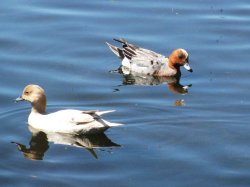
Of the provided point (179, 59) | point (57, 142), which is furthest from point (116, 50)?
point (57, 142)

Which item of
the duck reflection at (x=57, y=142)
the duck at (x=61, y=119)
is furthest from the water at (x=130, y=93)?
the duck at (x=61, y=119)

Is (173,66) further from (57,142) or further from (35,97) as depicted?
(57,142)

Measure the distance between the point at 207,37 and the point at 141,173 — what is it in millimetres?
6331

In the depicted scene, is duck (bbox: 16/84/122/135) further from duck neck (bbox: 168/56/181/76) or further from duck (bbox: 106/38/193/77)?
duck neck (bbox: 168/56/181/76)

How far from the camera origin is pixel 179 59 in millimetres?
16266

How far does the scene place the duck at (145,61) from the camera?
54.2 feet

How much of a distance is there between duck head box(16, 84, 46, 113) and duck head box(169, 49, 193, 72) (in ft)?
11.6

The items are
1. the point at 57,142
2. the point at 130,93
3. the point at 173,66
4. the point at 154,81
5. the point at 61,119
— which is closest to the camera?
the point at 57,142

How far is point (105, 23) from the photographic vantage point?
59.2ft

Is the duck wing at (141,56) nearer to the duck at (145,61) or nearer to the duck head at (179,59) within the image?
the duck at (145,61)

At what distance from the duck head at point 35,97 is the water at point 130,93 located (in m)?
0.37

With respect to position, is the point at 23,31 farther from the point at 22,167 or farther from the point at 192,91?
the point at 22,167

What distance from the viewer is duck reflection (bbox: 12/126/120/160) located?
12.7m

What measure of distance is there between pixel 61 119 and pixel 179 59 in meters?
3.79
